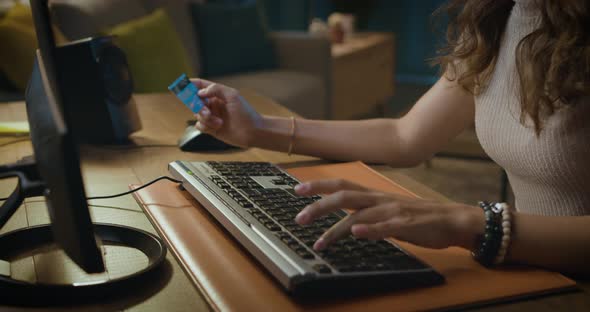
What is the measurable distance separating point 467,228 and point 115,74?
2.66ft

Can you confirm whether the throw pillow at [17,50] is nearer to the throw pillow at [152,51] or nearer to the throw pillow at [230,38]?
the throw pillow at [152,51]

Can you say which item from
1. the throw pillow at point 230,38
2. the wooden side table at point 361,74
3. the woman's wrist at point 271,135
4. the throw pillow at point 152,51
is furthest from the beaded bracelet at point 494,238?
the wooden side table at point 361,74

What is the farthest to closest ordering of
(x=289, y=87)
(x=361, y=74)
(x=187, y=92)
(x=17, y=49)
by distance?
(x=361, y=74)
(x=289, y=87)
(x=17, y=49)
(x=187, y=92)

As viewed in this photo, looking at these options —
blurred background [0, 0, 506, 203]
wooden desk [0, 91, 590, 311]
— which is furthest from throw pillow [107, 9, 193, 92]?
wooden desk [0, 91, 590, 311]

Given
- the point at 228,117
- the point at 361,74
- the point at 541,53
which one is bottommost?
the point at 361,74

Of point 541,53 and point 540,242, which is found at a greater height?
point 541,53

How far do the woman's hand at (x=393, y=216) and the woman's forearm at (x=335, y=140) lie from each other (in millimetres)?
432

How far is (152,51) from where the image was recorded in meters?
2.81

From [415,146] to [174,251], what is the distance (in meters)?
0.63

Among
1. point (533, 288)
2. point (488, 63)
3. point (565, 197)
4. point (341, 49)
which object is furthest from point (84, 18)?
point (533, 288)

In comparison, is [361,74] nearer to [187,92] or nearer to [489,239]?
[187,92]

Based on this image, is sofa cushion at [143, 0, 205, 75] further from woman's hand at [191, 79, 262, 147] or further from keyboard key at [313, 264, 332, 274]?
keyboard key at [313, 264, 332, 274]

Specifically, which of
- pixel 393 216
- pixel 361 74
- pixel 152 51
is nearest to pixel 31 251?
pixel 393 216

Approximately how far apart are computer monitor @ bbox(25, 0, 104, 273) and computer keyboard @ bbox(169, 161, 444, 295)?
0.18m
